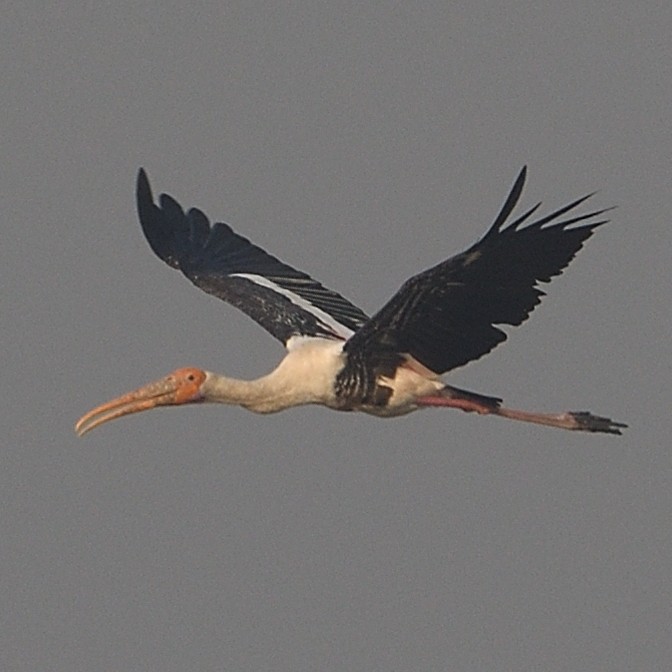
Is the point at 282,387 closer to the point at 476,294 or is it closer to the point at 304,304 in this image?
the point at 476,294

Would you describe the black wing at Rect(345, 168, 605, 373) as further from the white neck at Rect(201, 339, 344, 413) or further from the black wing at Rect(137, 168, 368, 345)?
the black wing at Rect(137, 168, 368, 345)

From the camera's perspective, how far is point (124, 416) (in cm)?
1977

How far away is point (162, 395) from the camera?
19.9 meters

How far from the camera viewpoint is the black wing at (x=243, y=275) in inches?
866

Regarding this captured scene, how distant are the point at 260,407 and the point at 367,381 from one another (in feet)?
3.36

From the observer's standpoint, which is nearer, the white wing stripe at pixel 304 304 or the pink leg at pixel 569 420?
the pink leg at pixel 569 420

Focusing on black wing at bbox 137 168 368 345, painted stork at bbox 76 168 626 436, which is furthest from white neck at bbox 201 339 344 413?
black wing at bbox 137 168 368 345

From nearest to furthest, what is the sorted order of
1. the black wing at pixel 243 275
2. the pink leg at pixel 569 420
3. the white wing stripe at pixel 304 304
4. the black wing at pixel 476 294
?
the black wing at pixel 476 294 < the pink leg at pixel 569 420 < the white wing stripe at pixel 304 304 < the black wing at pixel 243 275

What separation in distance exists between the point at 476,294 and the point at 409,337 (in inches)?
37.0

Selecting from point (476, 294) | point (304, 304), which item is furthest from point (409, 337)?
point (304, 304)

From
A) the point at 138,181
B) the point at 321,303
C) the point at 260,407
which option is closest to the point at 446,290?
the point at 260,407

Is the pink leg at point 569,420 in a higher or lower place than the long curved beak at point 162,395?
higher

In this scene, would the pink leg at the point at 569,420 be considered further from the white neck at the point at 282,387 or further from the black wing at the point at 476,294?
the white neck at the point at 282,387

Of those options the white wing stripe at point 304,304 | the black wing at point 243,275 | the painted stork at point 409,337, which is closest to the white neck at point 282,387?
the painted stork at point 409,337
